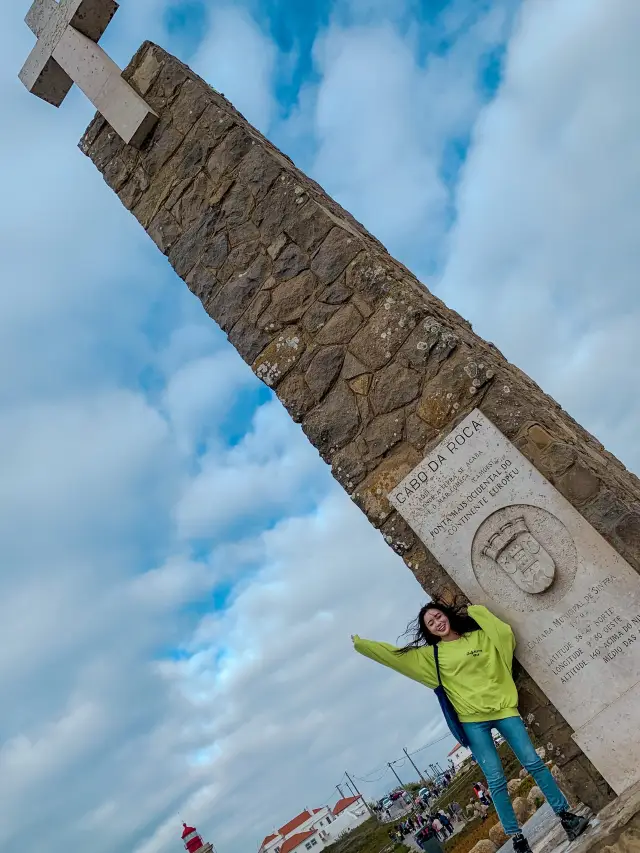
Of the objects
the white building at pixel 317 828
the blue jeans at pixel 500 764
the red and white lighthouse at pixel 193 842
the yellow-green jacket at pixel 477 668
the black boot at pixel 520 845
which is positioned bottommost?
the black boot at pixel 520 845

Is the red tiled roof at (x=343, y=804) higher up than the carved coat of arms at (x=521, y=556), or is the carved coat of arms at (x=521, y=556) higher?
the red tiled roof at (x=343, y=804)

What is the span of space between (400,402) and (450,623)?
118 centimetres

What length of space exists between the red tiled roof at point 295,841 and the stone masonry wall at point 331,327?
69420 mm

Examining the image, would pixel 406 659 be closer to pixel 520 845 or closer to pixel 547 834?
pixel 520 845

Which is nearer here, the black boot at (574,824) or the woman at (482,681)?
the black boot at (574,824)

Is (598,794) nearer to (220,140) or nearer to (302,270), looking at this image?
(302,270)

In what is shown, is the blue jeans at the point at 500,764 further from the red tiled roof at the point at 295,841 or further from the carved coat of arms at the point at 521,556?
the red tiled roof at the point at 295,841

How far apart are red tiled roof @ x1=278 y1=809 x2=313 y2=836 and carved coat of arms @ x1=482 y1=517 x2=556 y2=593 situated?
75081 mm

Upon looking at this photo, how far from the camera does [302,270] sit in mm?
4051

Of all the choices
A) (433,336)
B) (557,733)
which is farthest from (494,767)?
(433,336)

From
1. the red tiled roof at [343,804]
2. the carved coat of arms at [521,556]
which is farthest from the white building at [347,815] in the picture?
the carved coat of arms at [521,556]

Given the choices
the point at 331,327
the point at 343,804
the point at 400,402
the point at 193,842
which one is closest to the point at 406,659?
the point at 400,402

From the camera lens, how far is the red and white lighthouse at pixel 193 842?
12867 mm

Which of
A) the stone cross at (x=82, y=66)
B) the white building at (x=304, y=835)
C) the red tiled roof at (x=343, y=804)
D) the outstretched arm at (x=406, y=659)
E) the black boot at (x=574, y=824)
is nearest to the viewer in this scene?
the black boot at (x=574, y=824)
